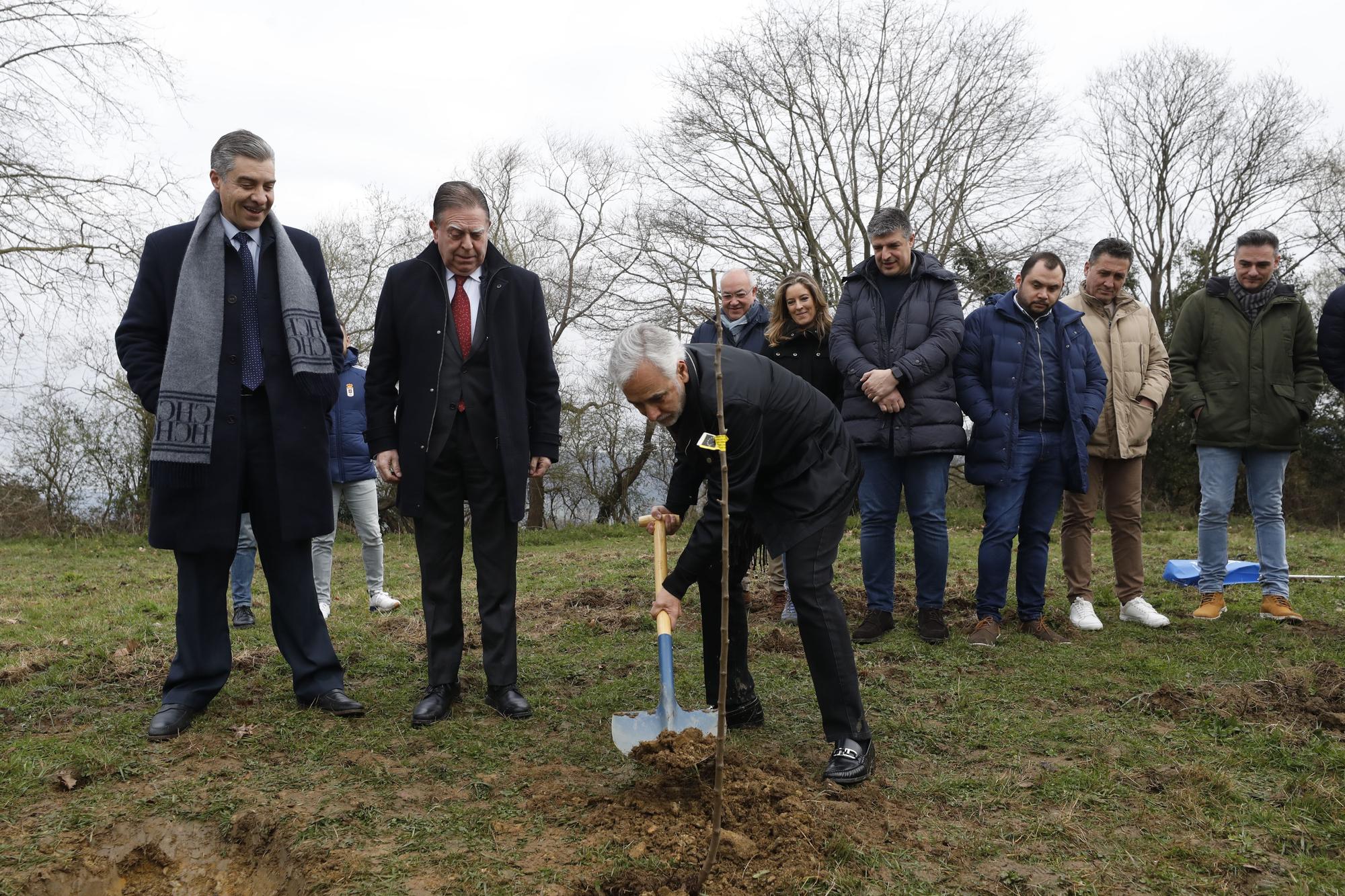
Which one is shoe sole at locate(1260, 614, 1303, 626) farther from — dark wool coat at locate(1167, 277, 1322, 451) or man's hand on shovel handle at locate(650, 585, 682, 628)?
A: man's hand on shovel handle at locate(650, 585, 682, 628)

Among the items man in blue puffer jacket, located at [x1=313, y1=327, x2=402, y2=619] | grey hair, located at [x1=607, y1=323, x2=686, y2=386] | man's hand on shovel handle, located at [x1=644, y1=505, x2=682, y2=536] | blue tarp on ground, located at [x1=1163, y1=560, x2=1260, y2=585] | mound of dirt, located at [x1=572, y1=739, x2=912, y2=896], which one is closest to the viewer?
mound of dirt, located at [x1=572, y1=739, x2=912, y2=896]

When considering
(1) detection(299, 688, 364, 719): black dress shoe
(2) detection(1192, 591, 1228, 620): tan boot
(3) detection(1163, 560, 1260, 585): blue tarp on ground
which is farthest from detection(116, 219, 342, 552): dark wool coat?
(3) detection(1163, 560, 1260, 585): blue tarp on ground

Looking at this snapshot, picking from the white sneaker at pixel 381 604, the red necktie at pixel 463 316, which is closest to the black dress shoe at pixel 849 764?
the red necktie at pixel 463 316

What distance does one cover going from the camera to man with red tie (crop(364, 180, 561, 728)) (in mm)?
4000

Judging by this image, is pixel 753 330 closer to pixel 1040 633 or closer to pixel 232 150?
pixel 1040 633

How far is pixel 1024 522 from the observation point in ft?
17.9

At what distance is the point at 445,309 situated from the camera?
403 centimetres

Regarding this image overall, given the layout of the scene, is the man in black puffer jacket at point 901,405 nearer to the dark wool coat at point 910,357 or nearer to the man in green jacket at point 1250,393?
the dark wool coat at point 910,357

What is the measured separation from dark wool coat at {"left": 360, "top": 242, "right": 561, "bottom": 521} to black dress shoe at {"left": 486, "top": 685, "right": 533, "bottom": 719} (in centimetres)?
75

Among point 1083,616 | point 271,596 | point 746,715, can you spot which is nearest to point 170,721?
point 271,596

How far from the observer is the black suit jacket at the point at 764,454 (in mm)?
3242

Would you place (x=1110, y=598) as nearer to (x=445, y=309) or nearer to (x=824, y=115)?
(x=445, y=309)

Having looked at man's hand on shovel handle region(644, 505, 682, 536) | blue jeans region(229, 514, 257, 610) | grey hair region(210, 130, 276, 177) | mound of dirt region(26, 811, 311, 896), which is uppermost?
grey hair region(210, 130, 276, 177)

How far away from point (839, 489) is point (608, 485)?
2304 cm
